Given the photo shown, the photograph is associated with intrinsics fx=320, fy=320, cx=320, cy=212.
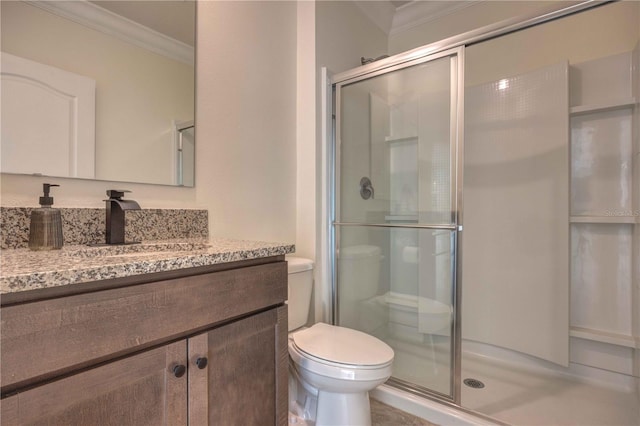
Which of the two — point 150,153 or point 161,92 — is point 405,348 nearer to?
point 150,153

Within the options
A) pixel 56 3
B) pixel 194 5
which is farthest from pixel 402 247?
pixel 56 3

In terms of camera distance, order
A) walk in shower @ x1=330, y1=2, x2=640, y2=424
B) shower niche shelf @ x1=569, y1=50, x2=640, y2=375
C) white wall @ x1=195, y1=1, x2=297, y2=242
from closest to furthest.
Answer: white wall @ x1=195, y1=1, x2=297, y2=242, walk in shower @ x1=330, y1=2, x2=640, y2=424, shower niche shelf @ x1=569, y1=50, x2=640, y2=375

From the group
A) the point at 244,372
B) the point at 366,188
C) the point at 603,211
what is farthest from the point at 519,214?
the point at 244,372

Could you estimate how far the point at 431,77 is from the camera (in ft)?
5.63

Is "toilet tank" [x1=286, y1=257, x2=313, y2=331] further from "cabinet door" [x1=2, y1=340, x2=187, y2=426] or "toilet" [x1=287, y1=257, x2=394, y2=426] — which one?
"cabinet door" [x1=2, y1=340, x2=187, y2=426]

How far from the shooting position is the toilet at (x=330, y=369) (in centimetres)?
121

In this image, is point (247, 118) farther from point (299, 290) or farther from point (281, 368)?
point (281, 368)

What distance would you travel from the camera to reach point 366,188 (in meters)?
2.04

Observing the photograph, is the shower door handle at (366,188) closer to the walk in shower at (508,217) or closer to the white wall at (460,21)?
the walk in shower at (508,217)

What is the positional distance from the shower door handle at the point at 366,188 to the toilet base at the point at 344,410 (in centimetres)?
111

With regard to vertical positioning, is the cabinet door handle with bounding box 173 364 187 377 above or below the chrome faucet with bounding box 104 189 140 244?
below

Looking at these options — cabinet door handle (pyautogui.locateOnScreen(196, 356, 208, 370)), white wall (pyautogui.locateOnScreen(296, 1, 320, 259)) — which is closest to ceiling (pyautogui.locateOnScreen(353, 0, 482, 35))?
white wall (pyautogui.locateOnScreen(296, 1, 320, 259))

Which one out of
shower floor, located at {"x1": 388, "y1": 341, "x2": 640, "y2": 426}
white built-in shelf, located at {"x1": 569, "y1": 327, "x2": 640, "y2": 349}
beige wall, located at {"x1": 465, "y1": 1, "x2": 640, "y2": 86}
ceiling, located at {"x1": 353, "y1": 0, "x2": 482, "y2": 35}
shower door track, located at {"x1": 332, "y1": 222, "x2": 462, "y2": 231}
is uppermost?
ceiling, located at {"x1": 353, "y1": 0, "x2": 482, "y2": 35}

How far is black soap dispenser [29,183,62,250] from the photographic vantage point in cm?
88
